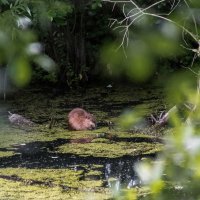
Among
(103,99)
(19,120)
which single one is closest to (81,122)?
(19,120)

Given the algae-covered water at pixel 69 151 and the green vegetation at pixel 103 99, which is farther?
the algae-covered water at pixel 69 151

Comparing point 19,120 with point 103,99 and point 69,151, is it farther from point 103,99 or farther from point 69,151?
point 103,99

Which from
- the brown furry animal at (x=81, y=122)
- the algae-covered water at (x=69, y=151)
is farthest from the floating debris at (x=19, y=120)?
the brown furry animal at (x=81, y=122)

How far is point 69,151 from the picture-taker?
3.43 m

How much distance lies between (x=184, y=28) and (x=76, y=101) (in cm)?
453

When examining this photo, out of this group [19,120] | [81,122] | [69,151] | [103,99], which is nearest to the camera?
[69,151]

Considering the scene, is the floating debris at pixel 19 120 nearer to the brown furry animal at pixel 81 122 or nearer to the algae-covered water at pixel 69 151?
the algae-covered water at pixel 69 151

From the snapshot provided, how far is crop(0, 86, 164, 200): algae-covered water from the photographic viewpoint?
107 inches

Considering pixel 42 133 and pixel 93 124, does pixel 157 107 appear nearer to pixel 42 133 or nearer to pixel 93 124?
pixel 93 124

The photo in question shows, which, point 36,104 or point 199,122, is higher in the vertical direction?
point 36,104

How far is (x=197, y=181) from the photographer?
512mm

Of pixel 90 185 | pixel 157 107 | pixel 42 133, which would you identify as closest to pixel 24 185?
pixel 90 185

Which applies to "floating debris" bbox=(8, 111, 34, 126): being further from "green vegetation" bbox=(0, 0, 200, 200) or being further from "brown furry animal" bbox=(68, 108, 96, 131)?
"brown furry animal" bbox=(68, 108, 96, 131)

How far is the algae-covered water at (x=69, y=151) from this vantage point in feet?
8.91
